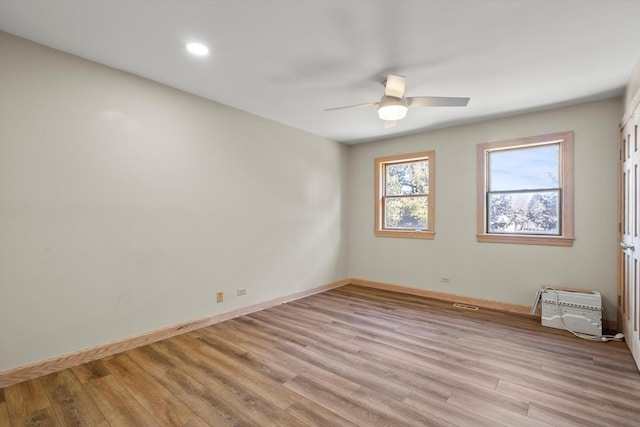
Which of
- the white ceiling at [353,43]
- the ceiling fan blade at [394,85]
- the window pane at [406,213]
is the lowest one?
the window pane at [406,213]

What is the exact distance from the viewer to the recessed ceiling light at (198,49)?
2.47m

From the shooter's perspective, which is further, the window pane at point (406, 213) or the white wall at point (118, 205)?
the window pane at point (406, 213)

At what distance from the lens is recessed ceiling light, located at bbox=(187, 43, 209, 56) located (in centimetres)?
247

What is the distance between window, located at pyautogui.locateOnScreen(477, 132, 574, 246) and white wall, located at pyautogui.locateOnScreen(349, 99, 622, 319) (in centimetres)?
9

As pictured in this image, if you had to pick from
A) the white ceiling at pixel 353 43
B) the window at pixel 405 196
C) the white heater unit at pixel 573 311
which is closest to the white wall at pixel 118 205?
the white ceiling at pixel 353 43

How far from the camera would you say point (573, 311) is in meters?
3.38

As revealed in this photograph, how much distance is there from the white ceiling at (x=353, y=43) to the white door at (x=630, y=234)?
67cm

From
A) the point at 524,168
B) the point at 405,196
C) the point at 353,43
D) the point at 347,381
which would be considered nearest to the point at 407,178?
the point at 405,196

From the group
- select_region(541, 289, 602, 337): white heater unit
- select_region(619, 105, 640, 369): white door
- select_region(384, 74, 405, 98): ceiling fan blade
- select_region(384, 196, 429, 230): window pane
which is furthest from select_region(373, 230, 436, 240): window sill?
select_region(384, 74, 405, 98): ceiling fan blade

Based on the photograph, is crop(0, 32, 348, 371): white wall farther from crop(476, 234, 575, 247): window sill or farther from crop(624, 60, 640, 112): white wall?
crop(624, 60, 640, 112): white wall

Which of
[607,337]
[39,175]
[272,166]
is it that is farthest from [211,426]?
[607,337]

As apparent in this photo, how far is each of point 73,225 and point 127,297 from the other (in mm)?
819

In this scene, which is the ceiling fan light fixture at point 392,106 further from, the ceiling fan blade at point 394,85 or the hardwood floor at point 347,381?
the hardwood floor at point 347,381

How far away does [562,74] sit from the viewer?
2.94 meters
